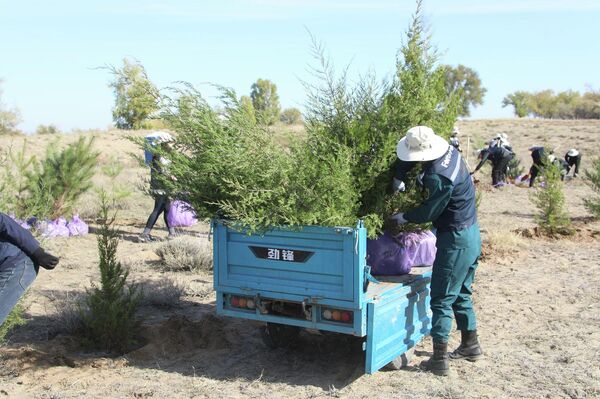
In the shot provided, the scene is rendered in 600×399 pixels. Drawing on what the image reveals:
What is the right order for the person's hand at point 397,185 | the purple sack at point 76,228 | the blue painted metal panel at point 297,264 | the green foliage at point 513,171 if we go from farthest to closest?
the green foliage at point 513,171, the purple sack at point 76,228, the person's hand at point 397,185, the blue painted metal panel at point 297,264

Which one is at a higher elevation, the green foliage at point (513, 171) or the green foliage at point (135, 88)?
the green foliage at point (135, 88)

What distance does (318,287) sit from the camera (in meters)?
5.04

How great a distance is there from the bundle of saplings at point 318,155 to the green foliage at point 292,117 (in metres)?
0.13

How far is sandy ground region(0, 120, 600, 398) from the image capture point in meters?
5.15

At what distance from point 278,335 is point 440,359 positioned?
1435mm

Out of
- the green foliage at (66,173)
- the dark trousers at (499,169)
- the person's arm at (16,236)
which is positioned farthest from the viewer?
the dark trousers at (499,169)

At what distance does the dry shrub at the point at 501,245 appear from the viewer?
10016 mm

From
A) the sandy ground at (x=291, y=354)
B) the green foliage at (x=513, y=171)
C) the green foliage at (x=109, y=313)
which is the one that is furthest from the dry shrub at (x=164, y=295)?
the green foliage at (x=513, y=171)

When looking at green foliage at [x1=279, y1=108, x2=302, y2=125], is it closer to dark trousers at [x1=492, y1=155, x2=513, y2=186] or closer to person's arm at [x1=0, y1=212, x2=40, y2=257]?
person's arm at [x1=0, y1=212, x2=40, y2=257]

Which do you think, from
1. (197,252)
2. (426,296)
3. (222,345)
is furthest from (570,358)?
(197,252)

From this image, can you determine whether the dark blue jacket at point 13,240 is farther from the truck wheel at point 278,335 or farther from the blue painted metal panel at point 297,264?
the truck wheel at point 278,335

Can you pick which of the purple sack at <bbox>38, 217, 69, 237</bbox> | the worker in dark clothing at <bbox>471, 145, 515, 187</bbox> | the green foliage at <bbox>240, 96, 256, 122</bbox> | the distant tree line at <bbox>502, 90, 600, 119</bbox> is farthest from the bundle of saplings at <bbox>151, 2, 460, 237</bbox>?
the distant tree line at <bbox>502, 90, 600, 119</bbox>

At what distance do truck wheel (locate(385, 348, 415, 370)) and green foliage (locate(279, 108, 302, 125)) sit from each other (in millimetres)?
2159

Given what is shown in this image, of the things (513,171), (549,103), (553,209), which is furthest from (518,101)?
(553,209)
